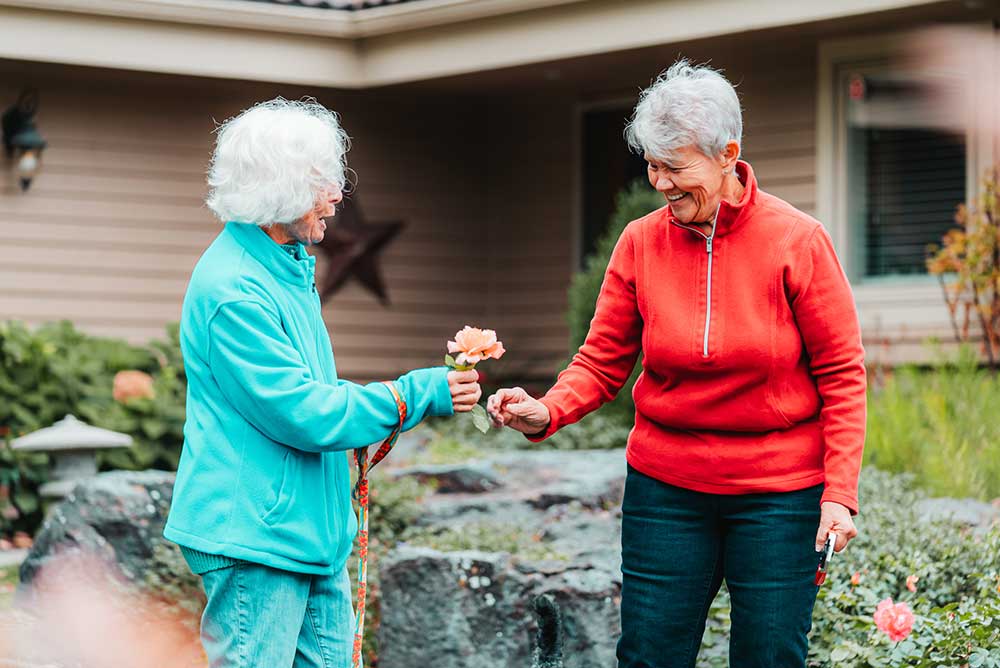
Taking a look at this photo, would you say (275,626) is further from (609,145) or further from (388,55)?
(609,145)

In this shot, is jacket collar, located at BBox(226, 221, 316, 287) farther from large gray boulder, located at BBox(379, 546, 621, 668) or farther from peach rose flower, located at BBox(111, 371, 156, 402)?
peach rose flower, located at BBox(111, 371, 156, 402)

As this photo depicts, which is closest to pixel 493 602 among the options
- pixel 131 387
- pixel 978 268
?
pixel 131 387

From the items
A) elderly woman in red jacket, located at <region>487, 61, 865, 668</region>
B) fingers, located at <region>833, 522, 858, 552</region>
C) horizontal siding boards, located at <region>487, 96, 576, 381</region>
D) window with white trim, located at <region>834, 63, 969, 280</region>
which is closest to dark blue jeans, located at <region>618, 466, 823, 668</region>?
elderly woman in red jacket, located at <region>487, 61, 865, 668</region>

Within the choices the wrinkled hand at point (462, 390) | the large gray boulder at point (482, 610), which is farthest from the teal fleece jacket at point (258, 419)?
the large gray boulder at point (482, 610)

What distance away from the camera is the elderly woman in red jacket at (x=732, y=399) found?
120 inches

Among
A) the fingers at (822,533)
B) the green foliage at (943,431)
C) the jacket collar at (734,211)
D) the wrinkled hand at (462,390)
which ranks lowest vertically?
the green foliage at (943,431)

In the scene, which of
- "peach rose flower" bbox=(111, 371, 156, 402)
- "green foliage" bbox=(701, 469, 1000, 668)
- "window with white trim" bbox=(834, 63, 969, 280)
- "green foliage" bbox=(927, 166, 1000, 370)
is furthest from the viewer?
"window with white trim" bbox=(834, 63, 969, 280)

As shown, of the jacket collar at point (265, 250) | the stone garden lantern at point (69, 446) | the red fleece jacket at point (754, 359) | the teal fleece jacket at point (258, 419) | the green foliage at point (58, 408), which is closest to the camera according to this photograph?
the teal fleece jacket at point (258, 419)

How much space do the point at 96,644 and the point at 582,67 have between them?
676 centimetres

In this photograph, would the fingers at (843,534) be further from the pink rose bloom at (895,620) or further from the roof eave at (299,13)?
the roof eave at (299,13)

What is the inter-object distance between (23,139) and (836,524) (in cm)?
797

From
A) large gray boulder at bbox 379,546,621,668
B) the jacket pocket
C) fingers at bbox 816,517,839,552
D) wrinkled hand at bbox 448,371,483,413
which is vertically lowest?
large gray boulder at bbox 379,546,621,668

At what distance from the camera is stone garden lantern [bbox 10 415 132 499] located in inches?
285

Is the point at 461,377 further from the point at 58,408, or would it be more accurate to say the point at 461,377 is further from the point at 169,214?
the point at 169,214
